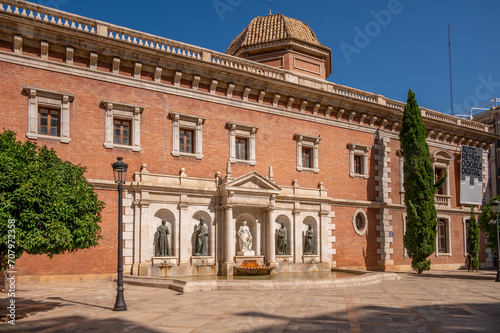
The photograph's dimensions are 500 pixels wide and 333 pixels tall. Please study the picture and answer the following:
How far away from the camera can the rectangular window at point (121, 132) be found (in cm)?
2114

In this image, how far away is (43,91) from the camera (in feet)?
62.9

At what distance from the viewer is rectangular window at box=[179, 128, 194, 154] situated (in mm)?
22938

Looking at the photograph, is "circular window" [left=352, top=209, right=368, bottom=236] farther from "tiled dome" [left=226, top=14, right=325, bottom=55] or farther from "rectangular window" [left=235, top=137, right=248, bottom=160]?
"tiled dome" [left=226, top=14, right=325, bottom=55]

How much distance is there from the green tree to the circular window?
245 cm

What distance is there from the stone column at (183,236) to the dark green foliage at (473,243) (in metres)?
20.6

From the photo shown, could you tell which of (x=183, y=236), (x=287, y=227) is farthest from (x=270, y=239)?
(x=183, y=236)

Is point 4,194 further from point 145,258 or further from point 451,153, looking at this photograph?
point 451,153

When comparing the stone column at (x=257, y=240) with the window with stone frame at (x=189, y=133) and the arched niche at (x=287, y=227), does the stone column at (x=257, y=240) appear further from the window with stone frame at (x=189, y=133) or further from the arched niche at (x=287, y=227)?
the window with stone frame at (x=189, y=133)

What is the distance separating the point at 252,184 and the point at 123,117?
6.73 meters

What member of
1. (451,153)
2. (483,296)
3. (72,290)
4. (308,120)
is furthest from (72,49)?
(451,153)

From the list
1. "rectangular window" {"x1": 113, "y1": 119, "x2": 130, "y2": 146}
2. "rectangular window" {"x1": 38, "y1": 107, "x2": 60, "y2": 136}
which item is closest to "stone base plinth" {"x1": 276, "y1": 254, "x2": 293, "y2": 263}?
"rectangular window" {"x1": 113, "y1": 119, "x2": 130, "y2": 146}

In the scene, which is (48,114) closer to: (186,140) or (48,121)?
(48,121)

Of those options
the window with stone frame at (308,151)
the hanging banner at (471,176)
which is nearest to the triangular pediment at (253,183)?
the window with stone frame at (308,151)

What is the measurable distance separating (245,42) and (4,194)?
22.2 metres
